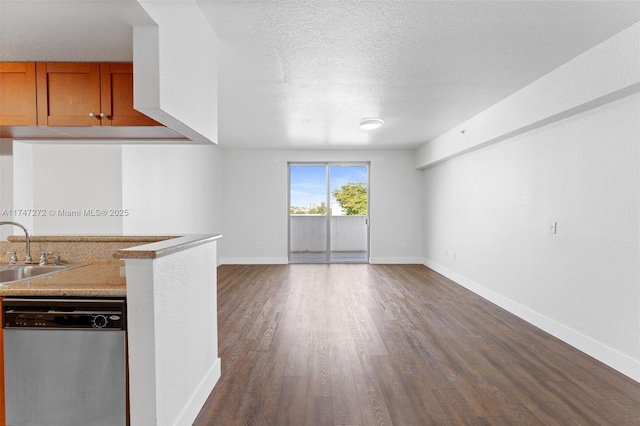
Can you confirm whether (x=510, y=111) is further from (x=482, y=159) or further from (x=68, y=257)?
(x=68, y=257)

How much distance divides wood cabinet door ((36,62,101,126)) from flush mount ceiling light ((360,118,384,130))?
3.33 meters

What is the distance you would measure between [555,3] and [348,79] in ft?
5.42

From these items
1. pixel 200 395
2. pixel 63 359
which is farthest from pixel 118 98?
pixel 200 395

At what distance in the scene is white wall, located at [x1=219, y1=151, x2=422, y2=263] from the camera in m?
7.26

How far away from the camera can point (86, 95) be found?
210 centimetres

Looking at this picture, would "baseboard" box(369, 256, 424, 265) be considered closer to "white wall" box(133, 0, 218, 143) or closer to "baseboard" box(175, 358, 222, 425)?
"baseboard" box(175, 358, 222, 425)

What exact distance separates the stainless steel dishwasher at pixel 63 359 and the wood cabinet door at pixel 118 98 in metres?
1.14

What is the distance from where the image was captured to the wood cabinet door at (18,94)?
6.76 ft

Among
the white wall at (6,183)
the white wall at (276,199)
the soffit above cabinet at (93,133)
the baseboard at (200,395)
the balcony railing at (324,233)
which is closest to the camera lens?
the baseboard at (200,395)

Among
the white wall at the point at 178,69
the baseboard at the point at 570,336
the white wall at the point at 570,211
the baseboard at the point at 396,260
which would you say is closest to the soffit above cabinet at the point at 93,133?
the white wall at the point at 178,69

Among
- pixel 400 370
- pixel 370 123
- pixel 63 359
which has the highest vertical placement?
pixel 370 123

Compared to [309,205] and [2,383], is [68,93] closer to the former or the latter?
[2,383]

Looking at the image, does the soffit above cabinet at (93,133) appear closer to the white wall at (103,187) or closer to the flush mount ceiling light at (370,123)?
the white wall at (103,187)

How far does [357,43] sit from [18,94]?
229 centimetres
